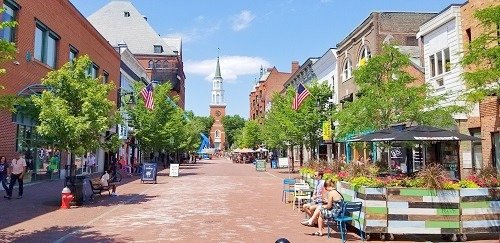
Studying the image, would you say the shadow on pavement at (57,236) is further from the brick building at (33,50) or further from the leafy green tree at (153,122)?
the leafy green tree at (153,122)

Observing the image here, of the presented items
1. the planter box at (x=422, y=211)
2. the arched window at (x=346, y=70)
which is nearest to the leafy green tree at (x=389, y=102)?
the planter box at (x=422, y=211)

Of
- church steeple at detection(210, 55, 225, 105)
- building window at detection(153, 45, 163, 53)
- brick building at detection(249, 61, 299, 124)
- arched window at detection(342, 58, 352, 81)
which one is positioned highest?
church steeple at detection(210, 55, 225, 105)

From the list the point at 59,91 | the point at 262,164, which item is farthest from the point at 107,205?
the point at 262,164

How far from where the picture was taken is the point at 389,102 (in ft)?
56.6

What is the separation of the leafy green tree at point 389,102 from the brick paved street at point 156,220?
4991 millimetres

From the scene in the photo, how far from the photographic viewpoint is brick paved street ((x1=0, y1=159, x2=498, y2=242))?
31.4ft

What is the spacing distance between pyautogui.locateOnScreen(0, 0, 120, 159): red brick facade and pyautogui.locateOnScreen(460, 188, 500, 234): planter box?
58.4 feet

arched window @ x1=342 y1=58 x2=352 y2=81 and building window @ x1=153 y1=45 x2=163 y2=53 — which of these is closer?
arched window @ x1=342 y1=58 x2=352 y2=81

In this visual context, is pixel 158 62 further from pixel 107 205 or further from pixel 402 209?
pixel 402 209

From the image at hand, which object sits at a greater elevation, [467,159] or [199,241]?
[467,159]

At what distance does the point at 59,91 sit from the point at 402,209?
489 inches

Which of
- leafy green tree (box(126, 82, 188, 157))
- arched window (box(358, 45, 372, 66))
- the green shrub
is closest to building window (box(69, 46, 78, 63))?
leafy green tree (box(126, 82, 188, 157))

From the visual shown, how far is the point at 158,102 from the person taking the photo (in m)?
33.2

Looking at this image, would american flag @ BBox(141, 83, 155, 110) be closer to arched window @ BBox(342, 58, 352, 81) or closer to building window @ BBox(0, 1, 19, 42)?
building window @ BBox(0, 1, 19, 42)
